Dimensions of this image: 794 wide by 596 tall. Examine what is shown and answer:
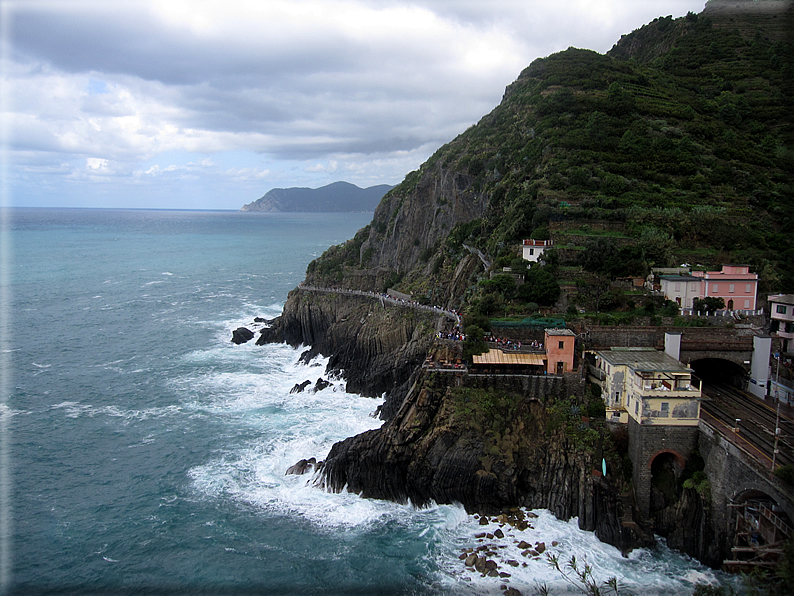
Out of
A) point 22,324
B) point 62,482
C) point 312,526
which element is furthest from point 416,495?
point 22,324

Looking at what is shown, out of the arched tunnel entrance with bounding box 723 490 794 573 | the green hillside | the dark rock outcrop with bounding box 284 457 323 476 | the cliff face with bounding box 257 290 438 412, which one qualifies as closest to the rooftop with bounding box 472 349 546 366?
the green hillside

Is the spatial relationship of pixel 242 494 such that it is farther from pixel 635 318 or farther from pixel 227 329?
pixel 227 329

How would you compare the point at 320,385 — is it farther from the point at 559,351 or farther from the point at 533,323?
the point at 559,351

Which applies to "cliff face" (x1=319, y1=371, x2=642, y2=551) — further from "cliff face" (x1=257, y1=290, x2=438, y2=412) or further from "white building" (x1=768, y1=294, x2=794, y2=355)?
"white building" (x1=768, y1=294, x2=794, y2=355)

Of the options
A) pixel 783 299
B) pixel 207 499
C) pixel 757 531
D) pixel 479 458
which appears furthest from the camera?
pixel 783 299

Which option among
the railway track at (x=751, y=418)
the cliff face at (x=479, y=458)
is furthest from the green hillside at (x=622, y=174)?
the railway track at (x=751, y=418)

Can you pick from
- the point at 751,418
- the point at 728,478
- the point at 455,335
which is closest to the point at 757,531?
the point at 728,478
